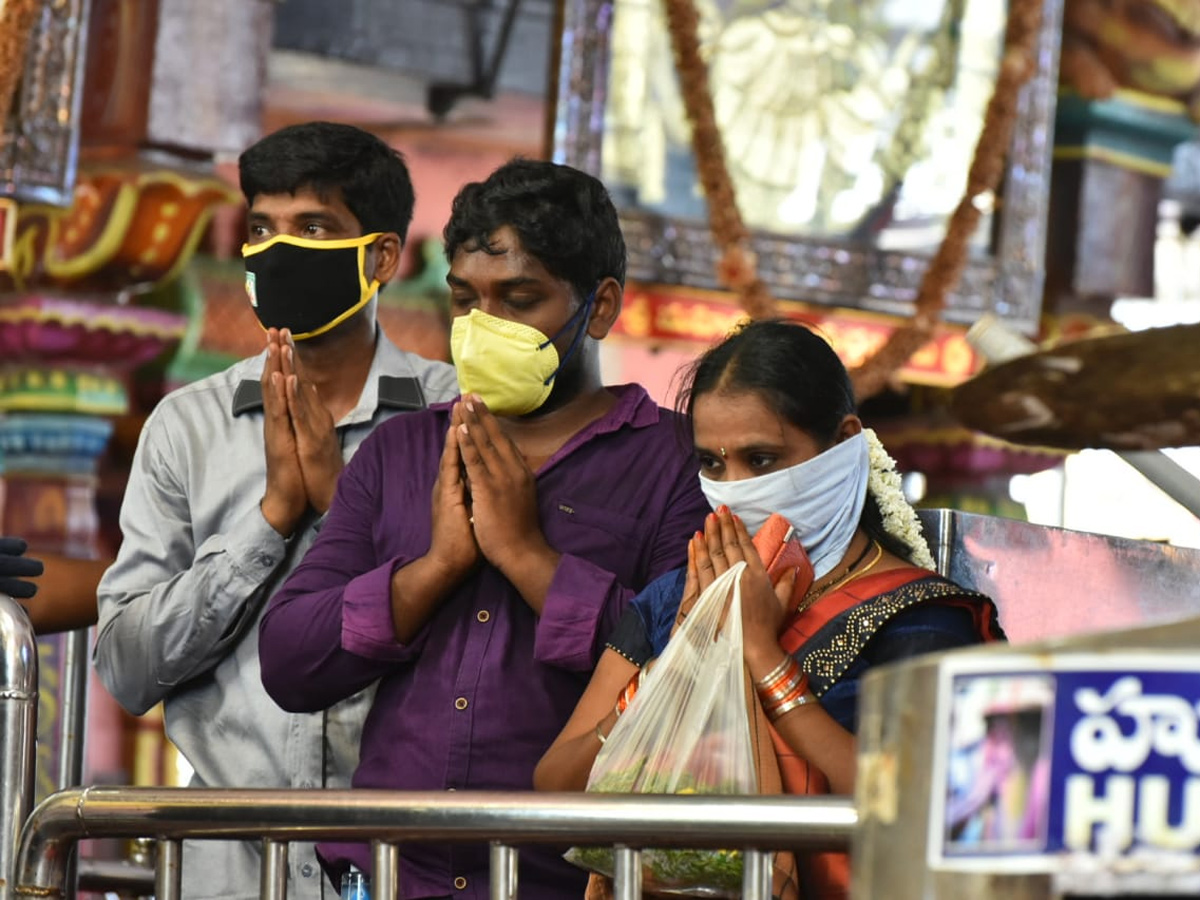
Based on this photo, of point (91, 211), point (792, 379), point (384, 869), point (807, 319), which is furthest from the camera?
point (807, 319)

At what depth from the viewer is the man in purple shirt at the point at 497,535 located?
227 cm

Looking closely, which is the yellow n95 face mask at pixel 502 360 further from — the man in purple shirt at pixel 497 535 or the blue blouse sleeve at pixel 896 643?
the blue blouse sleeve at pixel 896 643

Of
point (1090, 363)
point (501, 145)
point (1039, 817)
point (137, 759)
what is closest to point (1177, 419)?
point (1090, 363)

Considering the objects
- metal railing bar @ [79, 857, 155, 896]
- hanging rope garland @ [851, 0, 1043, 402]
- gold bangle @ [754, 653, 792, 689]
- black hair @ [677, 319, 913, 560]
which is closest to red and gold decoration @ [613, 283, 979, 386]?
hanging rope garland @ [851, 0, 1043, 402]

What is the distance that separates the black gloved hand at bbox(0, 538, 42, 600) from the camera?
2514 millimetres

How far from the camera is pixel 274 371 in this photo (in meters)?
2.64

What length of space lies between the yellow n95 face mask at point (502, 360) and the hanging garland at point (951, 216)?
4.79m

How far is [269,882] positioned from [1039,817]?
3.79 feet

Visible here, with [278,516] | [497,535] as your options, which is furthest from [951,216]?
[497,535]

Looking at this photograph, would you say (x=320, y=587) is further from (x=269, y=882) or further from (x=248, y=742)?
(x=269, y=882)

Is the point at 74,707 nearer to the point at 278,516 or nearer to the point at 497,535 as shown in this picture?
the point at 278,516

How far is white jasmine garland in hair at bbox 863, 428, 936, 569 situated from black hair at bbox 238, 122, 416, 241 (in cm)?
84

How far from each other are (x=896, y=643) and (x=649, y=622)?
0.94ft

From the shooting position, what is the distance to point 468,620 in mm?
2340
